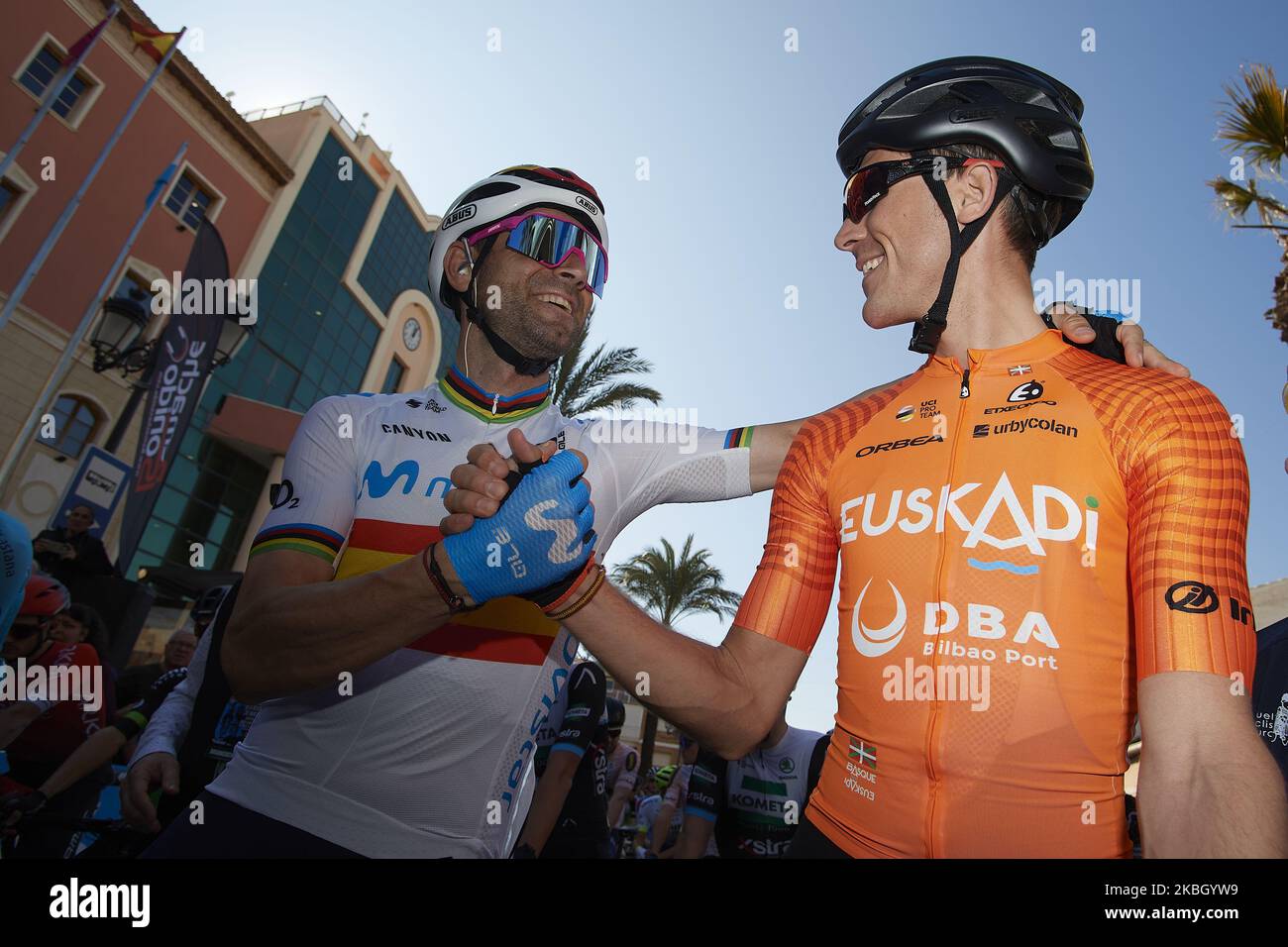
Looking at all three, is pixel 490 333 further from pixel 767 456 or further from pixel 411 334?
pixel 411 334

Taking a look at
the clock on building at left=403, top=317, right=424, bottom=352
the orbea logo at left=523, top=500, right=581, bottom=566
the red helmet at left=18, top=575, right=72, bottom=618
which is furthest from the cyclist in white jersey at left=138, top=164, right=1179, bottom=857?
the clock on building at left=403, top=317, right=424, bottom=352

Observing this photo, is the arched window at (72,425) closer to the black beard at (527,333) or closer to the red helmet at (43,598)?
the red helmet at (43,598)

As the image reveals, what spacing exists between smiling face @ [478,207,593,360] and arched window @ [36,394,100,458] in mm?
21611

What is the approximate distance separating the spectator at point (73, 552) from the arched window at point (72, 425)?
11646 millimetres

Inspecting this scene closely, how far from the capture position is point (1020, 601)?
2090mm

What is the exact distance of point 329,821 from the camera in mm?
2629

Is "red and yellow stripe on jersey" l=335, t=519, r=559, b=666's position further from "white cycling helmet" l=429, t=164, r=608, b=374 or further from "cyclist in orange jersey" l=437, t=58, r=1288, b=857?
"white cycling helmet" l=429, t=164, r=608, b=374

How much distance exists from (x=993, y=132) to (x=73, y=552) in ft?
40.3

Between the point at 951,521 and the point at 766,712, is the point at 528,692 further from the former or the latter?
the point at 951,521

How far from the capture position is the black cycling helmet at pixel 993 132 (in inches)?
110

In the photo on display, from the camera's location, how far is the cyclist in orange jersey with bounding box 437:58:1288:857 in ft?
5.82

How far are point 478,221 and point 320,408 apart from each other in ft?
4.79
